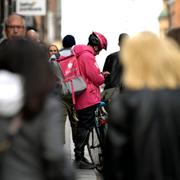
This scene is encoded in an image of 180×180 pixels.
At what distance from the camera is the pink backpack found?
30.2ft

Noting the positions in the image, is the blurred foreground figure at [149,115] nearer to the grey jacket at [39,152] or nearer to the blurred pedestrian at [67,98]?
the grey jacket at [39,152]

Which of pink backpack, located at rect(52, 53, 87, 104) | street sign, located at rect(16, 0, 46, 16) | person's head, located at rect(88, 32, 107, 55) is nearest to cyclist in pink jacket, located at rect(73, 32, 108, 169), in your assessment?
person's head, located at rect(88, 32, 107, 55)

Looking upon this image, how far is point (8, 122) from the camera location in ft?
12.9

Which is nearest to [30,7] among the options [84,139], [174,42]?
[84,139]

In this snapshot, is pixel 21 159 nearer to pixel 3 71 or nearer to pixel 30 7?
pixel 3 71

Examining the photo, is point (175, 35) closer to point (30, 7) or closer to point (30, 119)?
point (30, 119)

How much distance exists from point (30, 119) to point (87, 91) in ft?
18.9

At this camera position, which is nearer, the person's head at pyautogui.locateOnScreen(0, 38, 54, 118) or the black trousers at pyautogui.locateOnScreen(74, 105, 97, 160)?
the person's head at pyautogui.locateOnScreen(0, 38, 54, 118)

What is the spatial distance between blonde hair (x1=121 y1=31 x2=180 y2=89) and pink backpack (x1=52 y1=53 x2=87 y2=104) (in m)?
4.90

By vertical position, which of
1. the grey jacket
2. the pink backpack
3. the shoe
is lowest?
the shoe

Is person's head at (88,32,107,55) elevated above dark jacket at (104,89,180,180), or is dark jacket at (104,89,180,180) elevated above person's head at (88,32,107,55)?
dark jacket at (104,89,180,180)

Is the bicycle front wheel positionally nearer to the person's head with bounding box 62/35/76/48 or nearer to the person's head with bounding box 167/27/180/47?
the person's head with bounding box 62/35/76/48

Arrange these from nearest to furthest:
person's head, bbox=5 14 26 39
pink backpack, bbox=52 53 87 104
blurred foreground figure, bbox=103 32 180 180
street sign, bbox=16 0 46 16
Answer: blurred foreground figure, bbox=103 32 180 180 < person's head, bbox=5 14 26 39 < pink backpack, bbox=52 53 87 104 < street sign, bbox=16 0 46 16

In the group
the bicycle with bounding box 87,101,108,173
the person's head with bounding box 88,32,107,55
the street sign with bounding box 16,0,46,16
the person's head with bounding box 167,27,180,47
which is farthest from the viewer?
the street sign with bounding box 16,0,46,16
